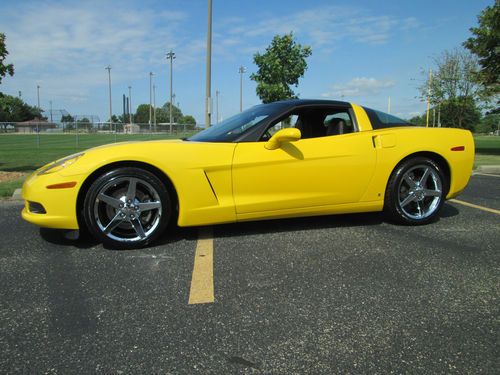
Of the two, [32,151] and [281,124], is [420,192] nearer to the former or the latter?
[281,124]

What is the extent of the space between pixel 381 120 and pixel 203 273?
8.13 feet

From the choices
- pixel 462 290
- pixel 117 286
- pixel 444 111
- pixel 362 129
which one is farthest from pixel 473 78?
pixel 117 286

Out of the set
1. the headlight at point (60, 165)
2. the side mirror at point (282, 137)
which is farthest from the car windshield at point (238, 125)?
the headlight at point (60, 165)

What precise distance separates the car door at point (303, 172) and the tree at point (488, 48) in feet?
49.3

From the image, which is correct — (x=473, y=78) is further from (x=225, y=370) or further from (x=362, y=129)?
(x=225, y=370)

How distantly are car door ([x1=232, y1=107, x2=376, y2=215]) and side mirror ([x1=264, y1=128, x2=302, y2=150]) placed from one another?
0.05m

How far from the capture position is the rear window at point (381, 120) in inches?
158

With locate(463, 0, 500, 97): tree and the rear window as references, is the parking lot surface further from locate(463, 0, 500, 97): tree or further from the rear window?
locate(463, 0, 500, 97): tree

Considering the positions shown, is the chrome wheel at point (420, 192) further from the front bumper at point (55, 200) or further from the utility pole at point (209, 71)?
the utility pole at point (209, 71)

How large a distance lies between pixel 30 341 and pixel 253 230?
2.28 m

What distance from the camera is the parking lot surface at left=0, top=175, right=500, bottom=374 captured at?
180 centimetres

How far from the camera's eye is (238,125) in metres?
3.81

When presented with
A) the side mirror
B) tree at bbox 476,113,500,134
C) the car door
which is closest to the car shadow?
the car door

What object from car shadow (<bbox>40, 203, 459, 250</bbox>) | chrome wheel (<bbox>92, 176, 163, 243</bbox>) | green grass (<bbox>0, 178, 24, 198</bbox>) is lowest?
car shadow (<bbox>40, 203, 459, 250</bbox>)
